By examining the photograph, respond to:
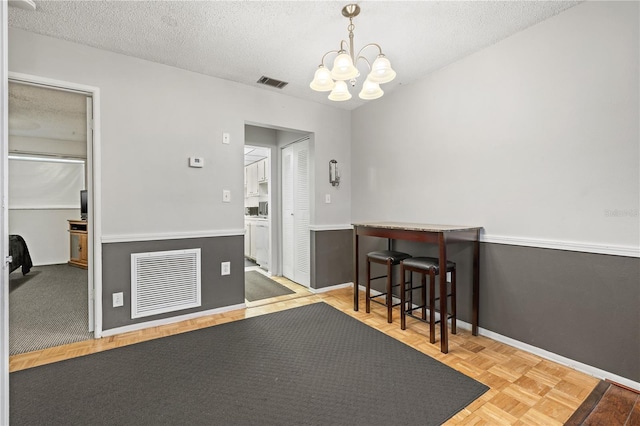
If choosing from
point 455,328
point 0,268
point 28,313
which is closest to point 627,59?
point 455,328

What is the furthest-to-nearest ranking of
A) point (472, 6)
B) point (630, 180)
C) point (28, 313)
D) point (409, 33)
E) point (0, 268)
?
point (28, 313), point (409, 33), point (472, 6), point (630, 180), point (0, 268)

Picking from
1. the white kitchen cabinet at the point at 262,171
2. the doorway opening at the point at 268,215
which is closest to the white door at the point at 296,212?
the doorway opening at the point at 268,215

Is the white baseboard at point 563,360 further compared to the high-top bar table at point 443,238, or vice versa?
the high-top bar table at point 443,238

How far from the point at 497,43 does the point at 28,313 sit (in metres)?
5.04

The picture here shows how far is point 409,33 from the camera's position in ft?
7.29

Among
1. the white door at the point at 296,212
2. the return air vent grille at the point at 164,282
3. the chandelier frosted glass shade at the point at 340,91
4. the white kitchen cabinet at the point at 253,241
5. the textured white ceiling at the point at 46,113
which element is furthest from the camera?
the white kitchen cabinet at the point at 253,241

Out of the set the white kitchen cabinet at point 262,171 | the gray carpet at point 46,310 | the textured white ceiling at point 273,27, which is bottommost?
the gray carpet at point 46,310

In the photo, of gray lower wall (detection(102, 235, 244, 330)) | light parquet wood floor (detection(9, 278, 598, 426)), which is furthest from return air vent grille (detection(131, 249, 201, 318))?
light parquet wood floor (detection(9, 278, 598, 426))

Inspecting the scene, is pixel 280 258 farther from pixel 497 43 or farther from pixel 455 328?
pixel 497 43

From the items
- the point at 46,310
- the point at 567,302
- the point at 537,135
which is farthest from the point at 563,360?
the point at 46,310

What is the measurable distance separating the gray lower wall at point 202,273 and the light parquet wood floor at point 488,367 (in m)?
0.13

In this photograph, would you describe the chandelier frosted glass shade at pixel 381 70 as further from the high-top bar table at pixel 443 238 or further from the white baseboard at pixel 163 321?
the white baseboard at pixel 163 321

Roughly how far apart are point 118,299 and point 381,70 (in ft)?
9.12

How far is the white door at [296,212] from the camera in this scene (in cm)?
389
